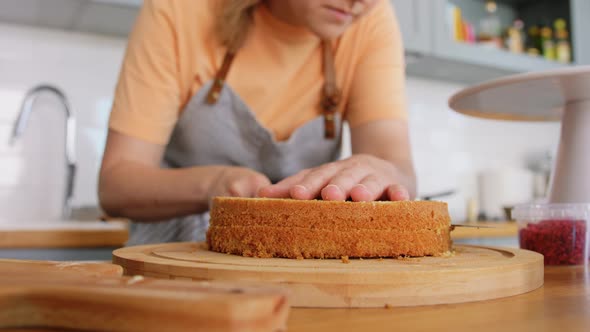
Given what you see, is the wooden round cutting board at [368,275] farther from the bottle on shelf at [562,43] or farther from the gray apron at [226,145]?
the bottle on shelf at [562,43]

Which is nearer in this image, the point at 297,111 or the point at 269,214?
the point at 269,214

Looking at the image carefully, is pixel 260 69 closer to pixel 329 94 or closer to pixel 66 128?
pixel 329 94

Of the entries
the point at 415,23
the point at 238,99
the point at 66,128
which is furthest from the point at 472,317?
the point at 415,23

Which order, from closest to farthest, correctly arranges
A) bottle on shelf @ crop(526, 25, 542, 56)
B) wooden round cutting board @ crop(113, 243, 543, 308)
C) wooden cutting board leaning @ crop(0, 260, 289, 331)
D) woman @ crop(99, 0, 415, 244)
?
wooden cutting board leaning @ crop(0, 260, 289, 331)
wooden round cutting board @ crop(113, 243, 543, 308)
woman @ crop(99, 0, 415, 244)
bottle on shelf @ crop(526, 25, 542, 56)

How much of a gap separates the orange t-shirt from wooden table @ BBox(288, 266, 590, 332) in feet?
2.42

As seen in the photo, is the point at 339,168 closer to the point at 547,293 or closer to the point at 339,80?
the point at 547,293

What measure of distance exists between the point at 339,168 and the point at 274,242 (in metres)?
0.17

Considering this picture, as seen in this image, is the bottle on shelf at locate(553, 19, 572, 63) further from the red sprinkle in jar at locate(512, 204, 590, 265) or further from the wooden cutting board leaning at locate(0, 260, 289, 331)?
the wooden cutting board leaning at locate(0, 260, 289, 331)

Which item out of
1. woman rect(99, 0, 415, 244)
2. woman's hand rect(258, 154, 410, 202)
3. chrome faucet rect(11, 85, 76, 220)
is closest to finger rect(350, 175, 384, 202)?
woman's hand rect(258, 154, 410, 202)

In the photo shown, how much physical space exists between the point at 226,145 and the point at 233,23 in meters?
0.26

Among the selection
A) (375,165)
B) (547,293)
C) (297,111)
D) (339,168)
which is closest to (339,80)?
(297,111)

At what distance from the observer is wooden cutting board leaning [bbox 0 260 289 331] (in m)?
0.31

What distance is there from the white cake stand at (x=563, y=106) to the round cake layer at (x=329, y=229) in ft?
0.92

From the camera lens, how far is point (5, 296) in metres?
0.37
